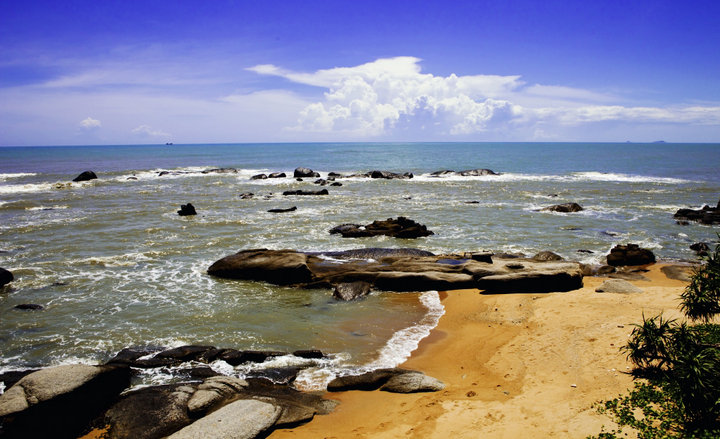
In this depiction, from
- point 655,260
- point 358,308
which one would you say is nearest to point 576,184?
point 655,260

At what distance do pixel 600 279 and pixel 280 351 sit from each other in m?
13.3


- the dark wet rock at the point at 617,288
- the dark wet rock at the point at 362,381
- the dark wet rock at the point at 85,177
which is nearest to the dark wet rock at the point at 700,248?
the dark wet rock at the point at 617,288

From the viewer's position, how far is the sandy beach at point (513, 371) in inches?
331

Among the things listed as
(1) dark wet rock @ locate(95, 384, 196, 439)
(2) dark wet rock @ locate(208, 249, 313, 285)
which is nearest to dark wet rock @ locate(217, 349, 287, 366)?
(1) dark wet rock @ locate(95, 384, 196, 439)

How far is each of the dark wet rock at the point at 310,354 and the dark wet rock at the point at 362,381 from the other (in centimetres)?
134

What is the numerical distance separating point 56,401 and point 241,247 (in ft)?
50.6

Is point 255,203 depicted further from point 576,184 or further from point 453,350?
point 576,184

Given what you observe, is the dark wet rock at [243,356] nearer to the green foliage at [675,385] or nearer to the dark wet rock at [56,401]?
the dark wet rock at [56,401]

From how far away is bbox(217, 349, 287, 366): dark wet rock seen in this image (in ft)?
37.1

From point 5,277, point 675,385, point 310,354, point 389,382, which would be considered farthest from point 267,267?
point 675,385

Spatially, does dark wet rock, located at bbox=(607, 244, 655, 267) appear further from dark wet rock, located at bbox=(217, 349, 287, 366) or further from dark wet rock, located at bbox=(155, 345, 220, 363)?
dark wet rock, located at bbox=(155, 345, 220, 363)

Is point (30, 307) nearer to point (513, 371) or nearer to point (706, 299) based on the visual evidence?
point (513, 371)

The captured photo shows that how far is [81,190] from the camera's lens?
48.7 metres

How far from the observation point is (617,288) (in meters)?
15.7
